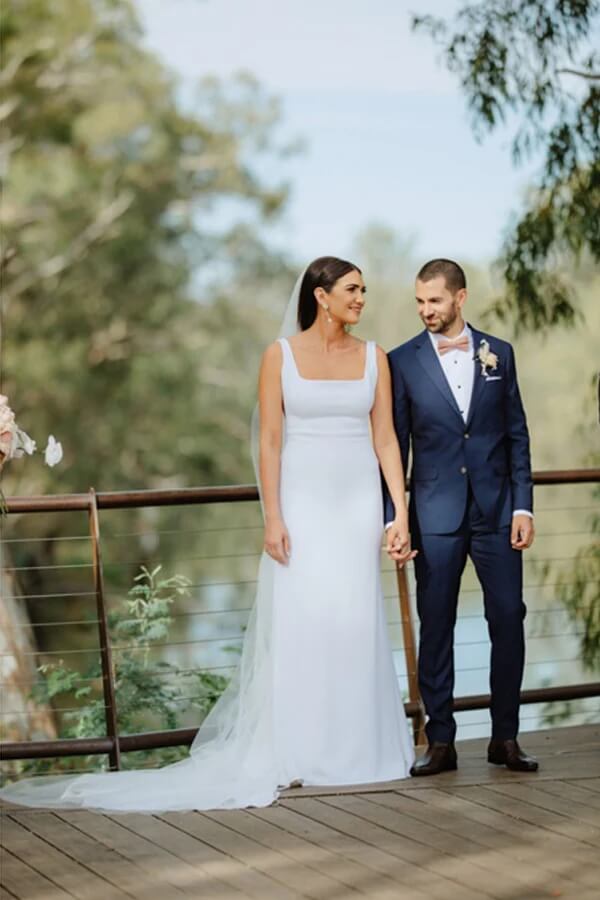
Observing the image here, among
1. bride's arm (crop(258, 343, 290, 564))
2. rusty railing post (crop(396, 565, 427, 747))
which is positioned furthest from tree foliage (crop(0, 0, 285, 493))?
bride's arm (crop(258, 343, 290, 564))

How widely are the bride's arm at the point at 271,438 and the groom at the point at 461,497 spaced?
0.34 m

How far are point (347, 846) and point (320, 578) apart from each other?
1.00 metres

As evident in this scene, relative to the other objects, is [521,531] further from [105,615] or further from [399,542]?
[105,615]

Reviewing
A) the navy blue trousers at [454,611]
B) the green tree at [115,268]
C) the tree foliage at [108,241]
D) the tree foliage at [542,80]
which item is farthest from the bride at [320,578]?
the tree foliage at [108,241]

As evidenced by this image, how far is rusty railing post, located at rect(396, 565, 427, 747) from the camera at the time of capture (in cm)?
543

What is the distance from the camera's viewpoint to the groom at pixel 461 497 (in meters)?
4.57

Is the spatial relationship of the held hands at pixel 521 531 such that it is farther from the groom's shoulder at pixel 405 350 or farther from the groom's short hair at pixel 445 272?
the groom's short hair at pixel 445 272

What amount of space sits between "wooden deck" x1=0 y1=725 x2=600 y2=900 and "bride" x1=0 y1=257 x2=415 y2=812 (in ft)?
0.58

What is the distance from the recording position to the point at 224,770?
178 inches

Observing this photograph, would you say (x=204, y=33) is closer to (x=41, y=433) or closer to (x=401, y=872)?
(x=41, y=433)

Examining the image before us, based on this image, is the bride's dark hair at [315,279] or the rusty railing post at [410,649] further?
the rusty railing post at [410,649]

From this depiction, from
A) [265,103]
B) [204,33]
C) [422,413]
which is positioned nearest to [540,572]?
[422,413]

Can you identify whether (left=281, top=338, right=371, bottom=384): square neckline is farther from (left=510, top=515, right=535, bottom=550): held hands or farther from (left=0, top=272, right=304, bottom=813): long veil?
(left=510, top=515, right=535, bottom=550): held hands

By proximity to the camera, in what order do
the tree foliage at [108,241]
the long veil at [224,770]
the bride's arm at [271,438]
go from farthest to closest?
the tree foliage at [108,241]
the bride's arm at [271,438]
the long veil at [224,770]
